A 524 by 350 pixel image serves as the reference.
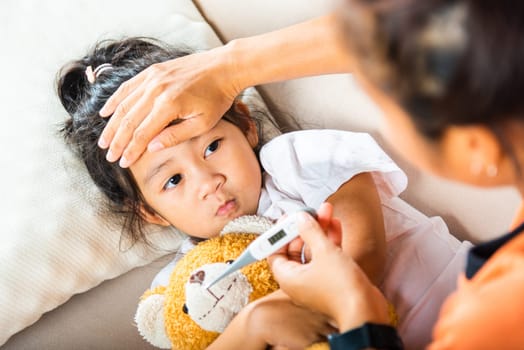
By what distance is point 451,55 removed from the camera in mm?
476

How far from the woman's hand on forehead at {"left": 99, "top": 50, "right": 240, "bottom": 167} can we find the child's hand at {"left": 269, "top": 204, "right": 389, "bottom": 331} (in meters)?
0.31

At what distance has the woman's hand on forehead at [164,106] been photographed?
1.04 metres

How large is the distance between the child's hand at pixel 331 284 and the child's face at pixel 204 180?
0.84 feet

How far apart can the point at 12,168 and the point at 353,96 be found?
0.65 metres

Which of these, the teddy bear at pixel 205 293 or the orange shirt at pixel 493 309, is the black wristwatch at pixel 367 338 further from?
the teddy bear at pixel 205 293

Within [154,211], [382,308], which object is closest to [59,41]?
[154,211]

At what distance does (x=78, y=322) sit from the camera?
1.20 metres

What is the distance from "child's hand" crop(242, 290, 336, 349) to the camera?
35.0 inches

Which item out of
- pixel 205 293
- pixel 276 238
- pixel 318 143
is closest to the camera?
pixel 276 238

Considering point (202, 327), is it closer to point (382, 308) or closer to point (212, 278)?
point (212, 278)

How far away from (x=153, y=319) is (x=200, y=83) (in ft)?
1.36

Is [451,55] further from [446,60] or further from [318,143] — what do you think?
[318,143]

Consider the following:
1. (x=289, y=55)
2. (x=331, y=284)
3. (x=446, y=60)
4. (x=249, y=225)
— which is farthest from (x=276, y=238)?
(x=446, y=60)

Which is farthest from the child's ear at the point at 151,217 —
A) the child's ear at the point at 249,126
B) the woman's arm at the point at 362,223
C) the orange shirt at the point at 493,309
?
the orange shirt at the point at 493,309
